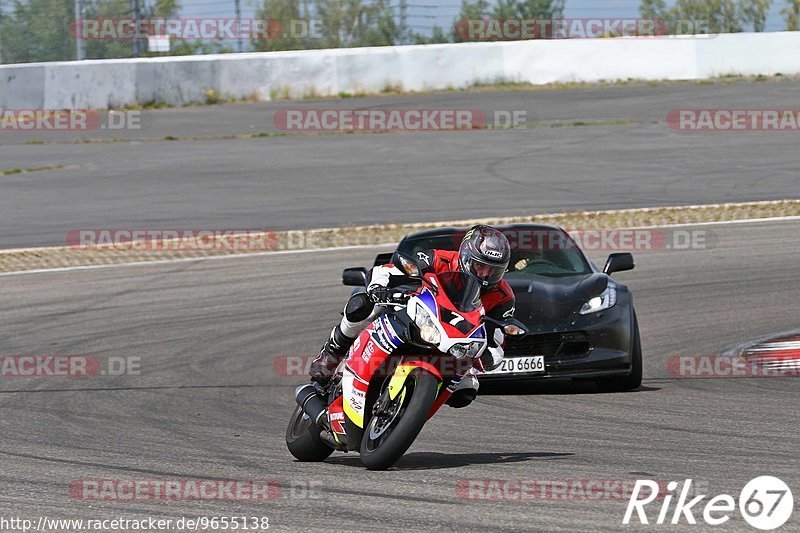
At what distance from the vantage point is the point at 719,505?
573cm

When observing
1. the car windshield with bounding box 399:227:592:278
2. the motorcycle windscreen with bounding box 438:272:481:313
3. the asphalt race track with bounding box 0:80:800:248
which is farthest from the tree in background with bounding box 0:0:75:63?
the motorcycle windscreen with bounding box 438:272:481:313

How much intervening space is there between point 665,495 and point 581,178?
1629 centimetres

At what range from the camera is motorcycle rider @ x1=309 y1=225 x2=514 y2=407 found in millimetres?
6699

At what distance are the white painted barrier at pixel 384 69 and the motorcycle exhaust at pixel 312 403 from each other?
2409 cm

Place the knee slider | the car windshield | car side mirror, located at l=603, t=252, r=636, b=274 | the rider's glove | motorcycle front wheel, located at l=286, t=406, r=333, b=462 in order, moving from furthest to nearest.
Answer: the car windshield < car side mirror, located at l=603, t=252, r=636, b=274 < motorcycle front wheel, located at l=286, t=406, r=333, b=462 < the knee slider < the rider's glove

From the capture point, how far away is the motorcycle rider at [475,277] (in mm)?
6699

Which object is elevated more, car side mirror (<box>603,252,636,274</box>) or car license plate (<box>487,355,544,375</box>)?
car side mirror (<box>603,252,636,274</box>)

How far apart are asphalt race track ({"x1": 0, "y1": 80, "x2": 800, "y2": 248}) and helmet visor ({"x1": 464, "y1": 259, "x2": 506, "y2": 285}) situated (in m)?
11.7

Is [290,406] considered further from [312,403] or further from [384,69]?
[384,69]

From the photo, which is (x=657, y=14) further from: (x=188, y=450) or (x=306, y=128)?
(x=188, y=450)

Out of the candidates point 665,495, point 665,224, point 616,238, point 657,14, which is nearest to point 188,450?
point 665,495

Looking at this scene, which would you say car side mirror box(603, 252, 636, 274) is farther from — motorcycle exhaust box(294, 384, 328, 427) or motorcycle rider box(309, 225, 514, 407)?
motorcycle exhaust box(294, 384, 328, 427)

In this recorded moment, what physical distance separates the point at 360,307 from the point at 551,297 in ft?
11.3

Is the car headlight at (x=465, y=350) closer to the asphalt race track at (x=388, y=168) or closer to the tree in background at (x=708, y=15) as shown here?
the asphalt race track at (x=388, y=168)
